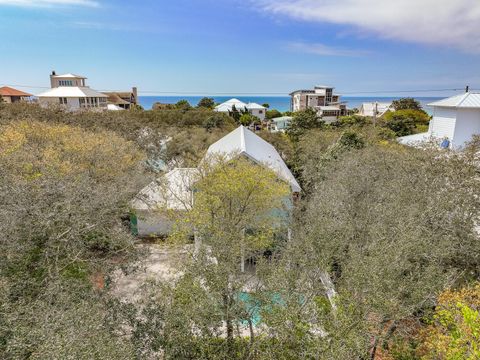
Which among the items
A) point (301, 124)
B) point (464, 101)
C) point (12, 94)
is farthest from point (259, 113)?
point (12, 94)

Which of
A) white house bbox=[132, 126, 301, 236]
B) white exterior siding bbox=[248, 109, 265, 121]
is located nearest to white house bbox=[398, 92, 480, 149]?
white house bbox=[132, 126, 301, 236]

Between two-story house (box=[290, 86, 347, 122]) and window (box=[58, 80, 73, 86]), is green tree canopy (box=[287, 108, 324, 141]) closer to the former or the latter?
two-story house (box=[290, 86, 347, 122])

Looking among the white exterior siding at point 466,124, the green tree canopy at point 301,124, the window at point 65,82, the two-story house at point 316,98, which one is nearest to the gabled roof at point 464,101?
the white exterior siding at point 466,124

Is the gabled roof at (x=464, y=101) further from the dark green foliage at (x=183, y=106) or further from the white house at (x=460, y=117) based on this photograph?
the dark green foliage at (x=183, y=106)

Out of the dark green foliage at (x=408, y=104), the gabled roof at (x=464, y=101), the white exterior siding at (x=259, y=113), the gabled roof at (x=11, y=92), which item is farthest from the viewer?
the white exterior siding at (x=259, y=113)

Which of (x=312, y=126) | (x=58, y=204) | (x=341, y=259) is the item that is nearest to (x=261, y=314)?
(x=341, y=259)

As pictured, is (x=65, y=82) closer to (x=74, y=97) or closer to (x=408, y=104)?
(x=74, y=97)
